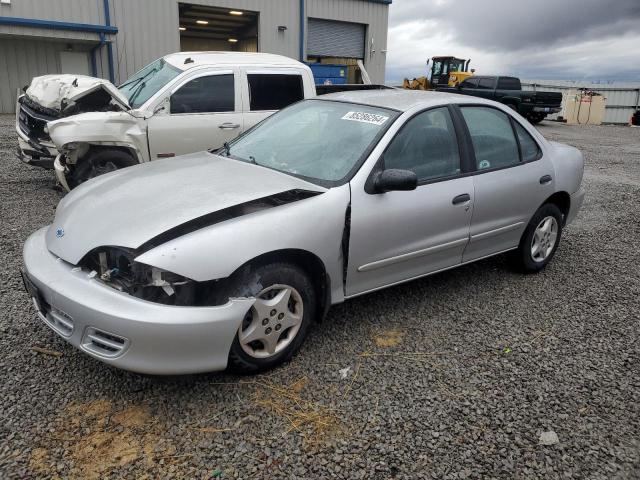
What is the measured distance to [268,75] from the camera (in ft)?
22.6

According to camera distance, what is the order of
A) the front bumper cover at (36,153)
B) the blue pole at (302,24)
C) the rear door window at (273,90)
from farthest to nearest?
the blue pole at (302,24) < the rear door window at (273,90) < the front bumper cover at (36,153)

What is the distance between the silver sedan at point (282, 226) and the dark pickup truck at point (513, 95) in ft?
56.8

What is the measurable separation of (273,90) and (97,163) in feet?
7.89

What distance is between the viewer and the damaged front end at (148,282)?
8.34ft

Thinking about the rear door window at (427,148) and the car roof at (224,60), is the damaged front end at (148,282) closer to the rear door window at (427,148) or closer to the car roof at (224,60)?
the rear door window at (427,148)

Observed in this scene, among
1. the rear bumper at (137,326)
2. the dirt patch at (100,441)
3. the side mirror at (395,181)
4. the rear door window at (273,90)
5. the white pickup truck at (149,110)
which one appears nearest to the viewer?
the dirt patch at (100,441)

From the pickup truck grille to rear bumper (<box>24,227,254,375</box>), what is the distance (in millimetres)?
4414

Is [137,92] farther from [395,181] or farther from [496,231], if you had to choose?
[496,231]

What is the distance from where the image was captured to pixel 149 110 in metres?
6.20

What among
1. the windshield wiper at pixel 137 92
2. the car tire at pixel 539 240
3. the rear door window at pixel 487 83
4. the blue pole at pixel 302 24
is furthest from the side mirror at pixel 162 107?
the rear door window at pixel 487 83

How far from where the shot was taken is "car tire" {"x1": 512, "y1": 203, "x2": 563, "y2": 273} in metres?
4.51

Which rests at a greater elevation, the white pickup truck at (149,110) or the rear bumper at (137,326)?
the white pickup truck at (149,110)

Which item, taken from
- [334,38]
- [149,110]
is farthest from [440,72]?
[149,110]

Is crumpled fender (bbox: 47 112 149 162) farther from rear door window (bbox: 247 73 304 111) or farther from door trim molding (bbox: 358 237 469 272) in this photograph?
door trim molding (bbox: 358 237 469 272)
